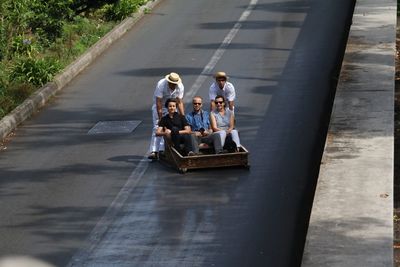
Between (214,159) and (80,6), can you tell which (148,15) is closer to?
(80,6)

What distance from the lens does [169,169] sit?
58.0 feet

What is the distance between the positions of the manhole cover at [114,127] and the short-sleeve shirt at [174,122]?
102 inches

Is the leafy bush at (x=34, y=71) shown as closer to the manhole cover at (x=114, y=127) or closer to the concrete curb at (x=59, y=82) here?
the concrete curb at (x=59, y=82)

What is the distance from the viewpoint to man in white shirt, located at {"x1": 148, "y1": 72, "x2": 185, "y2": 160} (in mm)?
18094

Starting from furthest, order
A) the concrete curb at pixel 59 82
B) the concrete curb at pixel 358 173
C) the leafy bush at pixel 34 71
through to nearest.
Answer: the leafy bush at pixel 34 71, the concrete curb at pixel 59 82, the concrete curb at pixel 358 173

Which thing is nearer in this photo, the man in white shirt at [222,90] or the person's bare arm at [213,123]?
the person's bare arm at [213,123]

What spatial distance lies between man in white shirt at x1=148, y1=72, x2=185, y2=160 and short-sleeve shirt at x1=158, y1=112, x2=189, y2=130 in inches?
7.2

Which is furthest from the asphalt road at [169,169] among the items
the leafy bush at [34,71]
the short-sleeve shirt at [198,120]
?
the short-sleeve shirt at [198,120]

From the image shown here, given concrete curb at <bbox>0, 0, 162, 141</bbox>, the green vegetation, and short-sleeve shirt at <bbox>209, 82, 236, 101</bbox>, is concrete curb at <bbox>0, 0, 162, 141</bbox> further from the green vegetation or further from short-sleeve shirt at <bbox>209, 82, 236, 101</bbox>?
short-sleeve shirt at <bbox>209, 82, 236, 101</bbox>

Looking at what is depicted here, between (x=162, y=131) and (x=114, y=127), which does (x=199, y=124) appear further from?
(x=114, y=127)

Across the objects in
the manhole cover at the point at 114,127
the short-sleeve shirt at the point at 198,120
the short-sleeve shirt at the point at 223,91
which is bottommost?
the manhole cover at the point at 114,127

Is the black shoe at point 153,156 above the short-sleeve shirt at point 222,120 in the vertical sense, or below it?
below

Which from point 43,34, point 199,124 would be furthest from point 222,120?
point 43,34

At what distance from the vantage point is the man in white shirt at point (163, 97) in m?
18.1
